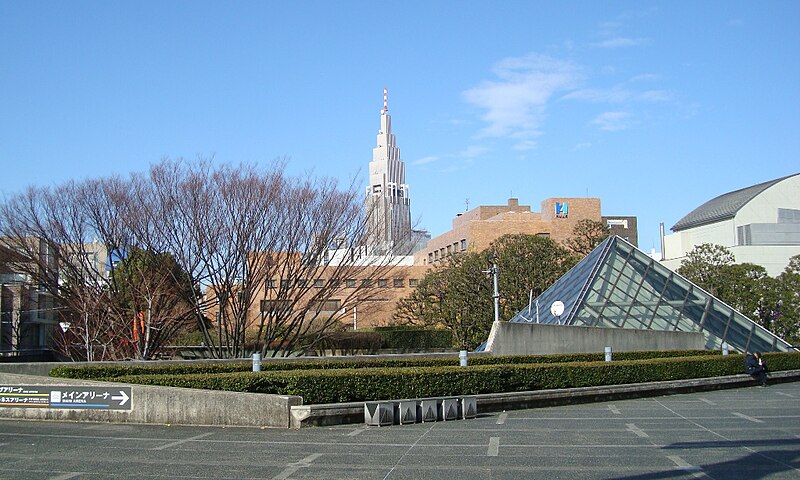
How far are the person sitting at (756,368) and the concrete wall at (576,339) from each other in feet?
14.3

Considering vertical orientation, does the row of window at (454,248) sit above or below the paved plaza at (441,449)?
above

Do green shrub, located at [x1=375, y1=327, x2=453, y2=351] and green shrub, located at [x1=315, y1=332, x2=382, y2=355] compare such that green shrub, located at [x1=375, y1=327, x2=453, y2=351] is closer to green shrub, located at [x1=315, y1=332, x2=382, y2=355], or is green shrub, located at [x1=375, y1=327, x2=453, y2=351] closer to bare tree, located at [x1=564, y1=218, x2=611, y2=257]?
green shrub, located at [x1=315, y1=332, x2=382, y2=355]

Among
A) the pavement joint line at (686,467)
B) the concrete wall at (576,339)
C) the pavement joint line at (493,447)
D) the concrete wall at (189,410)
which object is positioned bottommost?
the pavement joint line at (493,447)

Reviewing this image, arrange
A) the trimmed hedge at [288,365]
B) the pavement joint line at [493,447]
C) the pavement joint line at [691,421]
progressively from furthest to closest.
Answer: the trimmed hedge at [288,365] → the pavement joint line at [691,421] → the pavement joint line at [493,447]

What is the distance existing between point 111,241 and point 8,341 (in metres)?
31.8

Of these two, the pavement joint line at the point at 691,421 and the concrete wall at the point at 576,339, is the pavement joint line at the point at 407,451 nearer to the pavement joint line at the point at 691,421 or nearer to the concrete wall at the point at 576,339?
the pavement joint line at the point at 691,421

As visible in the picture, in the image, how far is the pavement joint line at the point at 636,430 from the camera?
14116 mm

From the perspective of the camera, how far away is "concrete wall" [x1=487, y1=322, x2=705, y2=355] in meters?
25.3

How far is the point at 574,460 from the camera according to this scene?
37.9 feet

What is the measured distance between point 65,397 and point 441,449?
870cm

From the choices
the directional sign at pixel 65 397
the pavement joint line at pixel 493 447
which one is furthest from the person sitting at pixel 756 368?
the directional sign at pixel 65 397

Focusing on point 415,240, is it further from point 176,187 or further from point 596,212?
point 596,212

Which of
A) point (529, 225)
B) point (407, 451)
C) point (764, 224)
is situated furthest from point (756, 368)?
point (764, 224)

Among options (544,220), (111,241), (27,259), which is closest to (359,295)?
(111,241)
